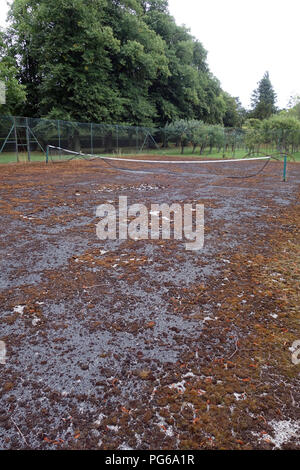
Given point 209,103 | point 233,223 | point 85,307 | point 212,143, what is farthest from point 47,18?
point 85,307

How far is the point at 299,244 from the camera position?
13.8 feet

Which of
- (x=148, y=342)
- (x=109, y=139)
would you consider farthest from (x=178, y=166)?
(x=148, y=342)

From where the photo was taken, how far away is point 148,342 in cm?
219

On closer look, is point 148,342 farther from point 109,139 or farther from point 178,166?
point 109,139

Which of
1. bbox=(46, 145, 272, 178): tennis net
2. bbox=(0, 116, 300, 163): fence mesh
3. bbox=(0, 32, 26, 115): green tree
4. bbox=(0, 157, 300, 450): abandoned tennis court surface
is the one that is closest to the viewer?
bbox=(0, 157, 300, 450): abandoned tennis court surface

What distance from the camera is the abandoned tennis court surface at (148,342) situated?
152cm

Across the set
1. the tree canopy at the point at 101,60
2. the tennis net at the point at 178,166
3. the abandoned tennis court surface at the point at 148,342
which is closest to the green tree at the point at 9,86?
the tree canopy at the point at 101,60

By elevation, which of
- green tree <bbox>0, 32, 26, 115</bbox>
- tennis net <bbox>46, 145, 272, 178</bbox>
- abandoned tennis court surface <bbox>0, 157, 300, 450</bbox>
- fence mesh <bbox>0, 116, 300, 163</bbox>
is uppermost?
green tree <bbox>0, 32, 26, 115</bbox>

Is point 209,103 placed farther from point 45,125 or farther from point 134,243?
point 134,243

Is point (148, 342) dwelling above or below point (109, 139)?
below

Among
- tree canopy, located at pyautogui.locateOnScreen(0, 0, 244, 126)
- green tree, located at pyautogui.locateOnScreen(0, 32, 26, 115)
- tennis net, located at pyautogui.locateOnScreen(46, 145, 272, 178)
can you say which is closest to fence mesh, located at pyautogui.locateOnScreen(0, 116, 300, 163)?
tennis net, located at pyautogui.locateOnScreen(46, 145, 272, 178)

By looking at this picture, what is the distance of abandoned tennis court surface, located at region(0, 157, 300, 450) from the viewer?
1.52 m

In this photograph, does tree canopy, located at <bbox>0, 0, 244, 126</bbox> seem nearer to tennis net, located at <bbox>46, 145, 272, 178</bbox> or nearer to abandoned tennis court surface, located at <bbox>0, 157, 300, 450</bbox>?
tennis net, located at <bbox>46, 145, 272, 178</bbox>

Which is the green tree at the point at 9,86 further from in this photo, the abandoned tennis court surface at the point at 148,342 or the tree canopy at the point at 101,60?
the abandoned tennis court surface at the point at 148,342
